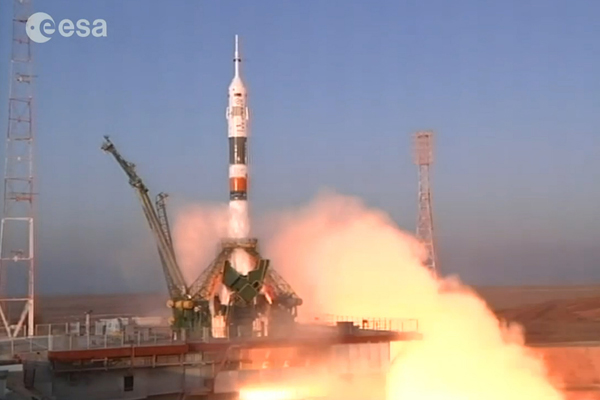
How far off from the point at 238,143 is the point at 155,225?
5192 millimetres

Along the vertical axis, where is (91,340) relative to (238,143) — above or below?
below

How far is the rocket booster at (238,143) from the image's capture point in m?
37.0

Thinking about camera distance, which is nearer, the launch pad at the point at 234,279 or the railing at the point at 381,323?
the launch pad at the point at 234,279

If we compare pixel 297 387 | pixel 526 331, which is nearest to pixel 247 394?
pixel 297 387

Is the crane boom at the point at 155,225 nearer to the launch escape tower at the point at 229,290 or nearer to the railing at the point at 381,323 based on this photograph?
the launch escape tower at the point at 229,290

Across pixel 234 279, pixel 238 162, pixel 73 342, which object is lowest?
pixel 73 342

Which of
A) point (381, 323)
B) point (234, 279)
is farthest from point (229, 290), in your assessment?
point (381, 323)

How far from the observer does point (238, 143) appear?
121 feet

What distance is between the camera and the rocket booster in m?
37.0

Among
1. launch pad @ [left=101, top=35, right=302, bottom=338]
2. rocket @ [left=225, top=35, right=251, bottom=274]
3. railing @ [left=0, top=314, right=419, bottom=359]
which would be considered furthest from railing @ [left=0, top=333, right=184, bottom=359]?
rocket @ [left=225, top=35, right=251, bottom=274]

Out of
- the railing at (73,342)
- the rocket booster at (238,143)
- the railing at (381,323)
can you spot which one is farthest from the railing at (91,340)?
the rocket booster at (238,143)

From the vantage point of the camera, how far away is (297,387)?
102 feet

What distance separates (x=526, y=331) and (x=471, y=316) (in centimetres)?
3854

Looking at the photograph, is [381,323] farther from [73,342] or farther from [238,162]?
[73,342]
